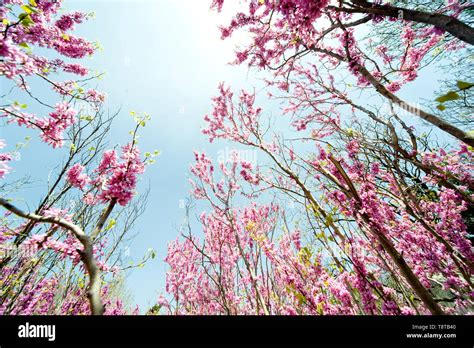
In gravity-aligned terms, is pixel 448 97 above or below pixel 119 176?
below

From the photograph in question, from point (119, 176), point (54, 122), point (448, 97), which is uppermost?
point (54, 122)

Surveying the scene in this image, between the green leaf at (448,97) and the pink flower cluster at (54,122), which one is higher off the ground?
the pink flower cluster at (54,122)

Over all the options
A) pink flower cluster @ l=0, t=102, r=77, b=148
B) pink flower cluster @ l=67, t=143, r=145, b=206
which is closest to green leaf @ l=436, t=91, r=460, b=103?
pink flower cluster @ l=67, t=143, r=145, b=206

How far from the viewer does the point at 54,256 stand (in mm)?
4250

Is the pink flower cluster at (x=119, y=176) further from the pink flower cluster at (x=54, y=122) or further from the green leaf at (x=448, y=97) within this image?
the green leaf at (x=448, y=97)

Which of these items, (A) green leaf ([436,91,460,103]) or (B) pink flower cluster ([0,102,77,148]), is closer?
(A) green leaf ([436,91,460,103])

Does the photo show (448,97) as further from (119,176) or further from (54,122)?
(54,122)

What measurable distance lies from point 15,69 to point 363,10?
4.20 metres

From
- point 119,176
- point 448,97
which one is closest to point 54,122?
point 119,176

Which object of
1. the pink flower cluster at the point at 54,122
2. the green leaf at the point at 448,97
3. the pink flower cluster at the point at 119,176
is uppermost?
the pink flower cluster at the point at 54,122

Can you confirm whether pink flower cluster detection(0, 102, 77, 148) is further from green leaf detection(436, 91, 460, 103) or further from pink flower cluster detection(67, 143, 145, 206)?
green leaf detection(436, 91, 460, 103)

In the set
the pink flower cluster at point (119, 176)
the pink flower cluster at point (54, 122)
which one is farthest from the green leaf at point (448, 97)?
the pink flower cluster at point (54, 122)
